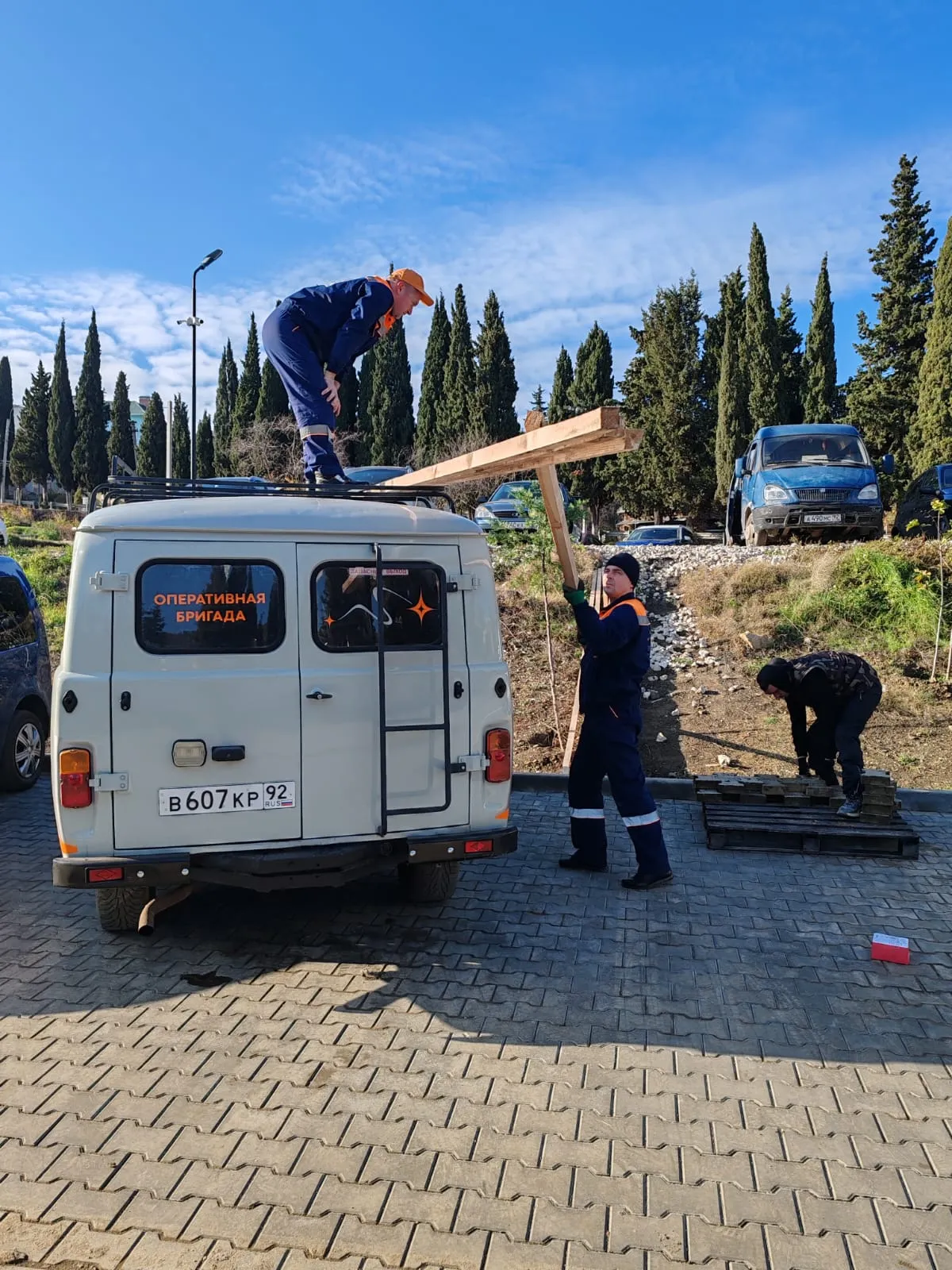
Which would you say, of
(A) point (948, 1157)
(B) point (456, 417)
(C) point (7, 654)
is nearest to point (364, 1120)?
(A) point (948, 1157)

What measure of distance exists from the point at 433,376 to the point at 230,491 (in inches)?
1581

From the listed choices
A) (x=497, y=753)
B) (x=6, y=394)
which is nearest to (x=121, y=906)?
(x=497, y=753)

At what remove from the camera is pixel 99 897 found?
4660 mm

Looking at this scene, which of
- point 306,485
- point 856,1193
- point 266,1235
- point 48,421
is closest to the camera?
point 266,1235

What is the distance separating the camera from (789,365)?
3666cm

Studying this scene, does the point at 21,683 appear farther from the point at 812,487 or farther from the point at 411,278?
the point at 812,487

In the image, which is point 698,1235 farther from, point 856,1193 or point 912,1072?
point 912,1072

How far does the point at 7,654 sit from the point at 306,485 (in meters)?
4.02

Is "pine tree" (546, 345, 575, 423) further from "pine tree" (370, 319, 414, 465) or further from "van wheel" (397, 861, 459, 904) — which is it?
"van wheel" (397, 861, 459, 904)

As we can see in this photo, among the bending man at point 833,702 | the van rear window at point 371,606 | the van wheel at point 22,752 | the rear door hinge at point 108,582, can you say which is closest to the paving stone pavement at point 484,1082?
the bending man at point 833,702

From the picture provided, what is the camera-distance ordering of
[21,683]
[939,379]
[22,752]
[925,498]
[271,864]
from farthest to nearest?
[939,379] < [925,498] < [22,752] < [21,683] < [271,864]

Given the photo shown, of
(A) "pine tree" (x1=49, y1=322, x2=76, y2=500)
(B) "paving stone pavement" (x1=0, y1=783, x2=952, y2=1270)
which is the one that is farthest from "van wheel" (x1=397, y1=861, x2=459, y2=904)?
(A) "pine tree" (x1=49, y1=322, x2=76, y2=500)

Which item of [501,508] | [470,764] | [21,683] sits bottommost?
[470,764]

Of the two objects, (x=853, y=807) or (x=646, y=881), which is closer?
(x=646, y=881)
